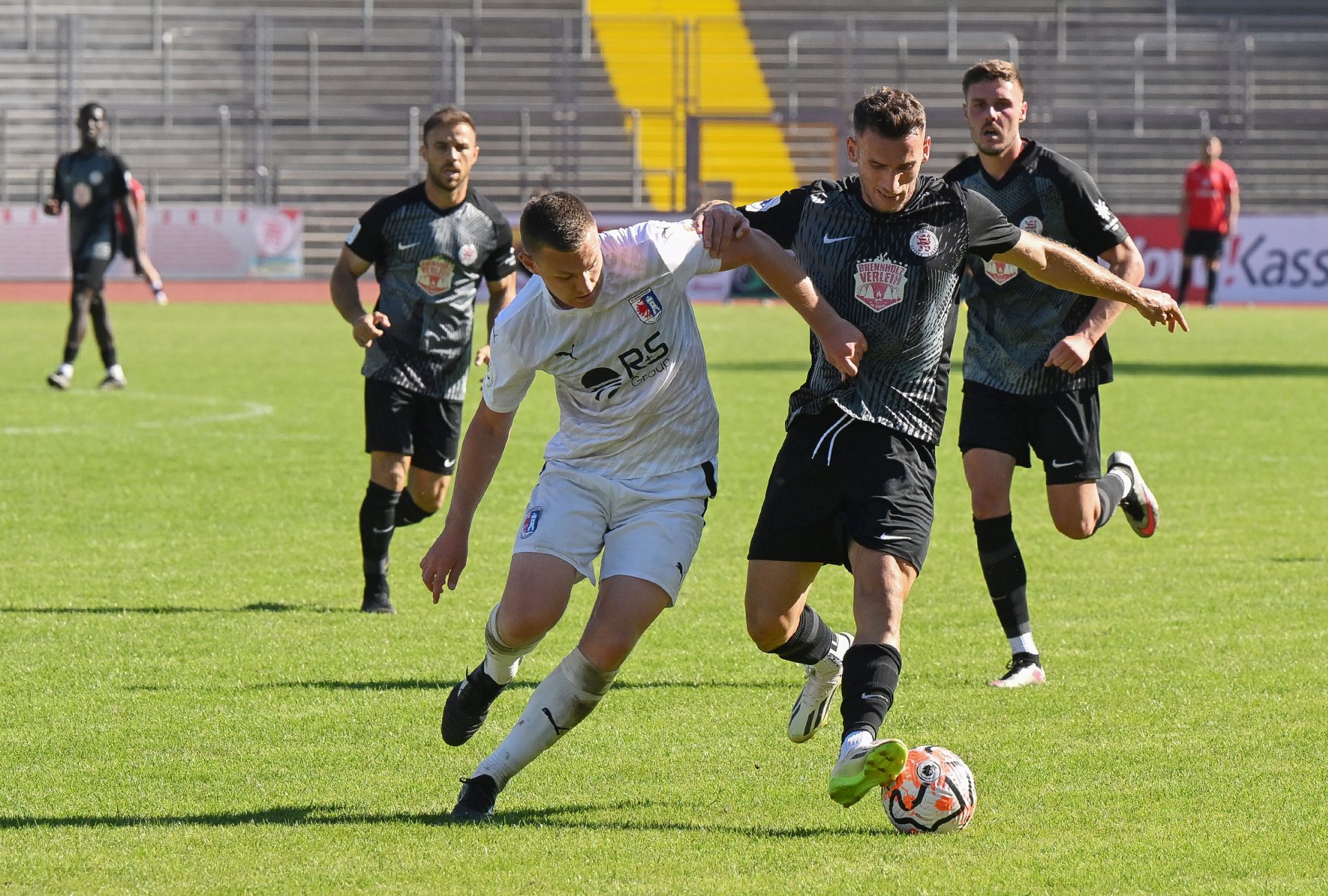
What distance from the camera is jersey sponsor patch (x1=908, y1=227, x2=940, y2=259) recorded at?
202 inches

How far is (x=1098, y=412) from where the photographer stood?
22.2ft

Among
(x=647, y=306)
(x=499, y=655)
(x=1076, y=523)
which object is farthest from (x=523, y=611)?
(x=1076, y=523)

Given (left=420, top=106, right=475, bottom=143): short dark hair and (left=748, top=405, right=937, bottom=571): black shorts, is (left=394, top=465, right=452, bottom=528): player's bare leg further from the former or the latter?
(left=748, top=405, right=937, bottom=571): black shorts

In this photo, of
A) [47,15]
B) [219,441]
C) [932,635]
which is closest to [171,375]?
[219,441]

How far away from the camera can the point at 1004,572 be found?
6.61 m

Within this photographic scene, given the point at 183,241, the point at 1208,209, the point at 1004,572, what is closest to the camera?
the point at 1004,572

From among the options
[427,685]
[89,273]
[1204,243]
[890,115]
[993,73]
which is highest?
[993,73]

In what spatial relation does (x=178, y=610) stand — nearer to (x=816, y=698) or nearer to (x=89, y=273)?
(x=816, y=698)

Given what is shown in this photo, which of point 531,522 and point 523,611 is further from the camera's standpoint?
point 531,522

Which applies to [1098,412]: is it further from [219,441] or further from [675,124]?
[675,124]

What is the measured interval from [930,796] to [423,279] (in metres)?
4.07

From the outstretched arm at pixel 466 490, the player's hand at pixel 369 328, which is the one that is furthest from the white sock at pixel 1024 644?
the player's hand at pixel 369 328

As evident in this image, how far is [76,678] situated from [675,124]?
28704 millimetres

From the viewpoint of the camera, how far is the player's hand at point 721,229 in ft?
16.2
